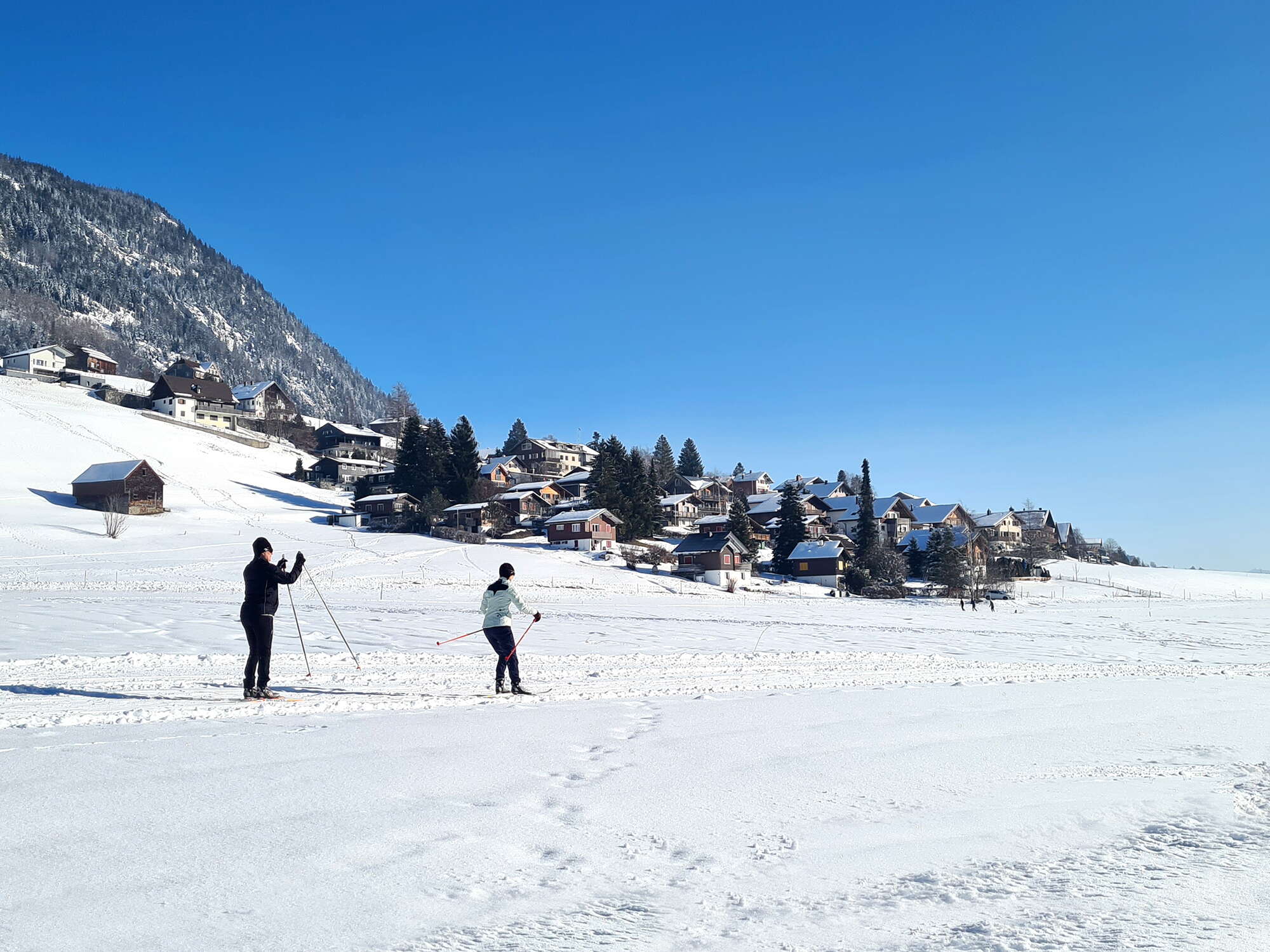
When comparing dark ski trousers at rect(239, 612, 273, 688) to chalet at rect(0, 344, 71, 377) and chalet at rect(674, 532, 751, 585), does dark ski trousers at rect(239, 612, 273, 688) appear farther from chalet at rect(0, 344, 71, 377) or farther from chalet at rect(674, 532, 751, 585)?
chalet at rect(0, 344, 71, 377)

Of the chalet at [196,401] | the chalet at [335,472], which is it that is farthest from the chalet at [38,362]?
the chalet at [335,472]

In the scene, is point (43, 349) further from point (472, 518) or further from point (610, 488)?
point (610, 488)

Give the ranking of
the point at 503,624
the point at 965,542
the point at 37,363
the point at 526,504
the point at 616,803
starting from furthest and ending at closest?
the point at 37,363, the point at 526,504, the point at 965,542, the point at 503,624, the point at 616,803

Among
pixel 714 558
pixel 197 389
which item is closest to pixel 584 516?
pixel 714 558

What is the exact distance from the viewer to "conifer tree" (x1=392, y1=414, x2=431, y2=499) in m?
76.7

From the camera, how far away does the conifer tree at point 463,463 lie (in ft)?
254

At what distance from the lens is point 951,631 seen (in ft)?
92.7

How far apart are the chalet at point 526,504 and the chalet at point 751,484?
161 feet

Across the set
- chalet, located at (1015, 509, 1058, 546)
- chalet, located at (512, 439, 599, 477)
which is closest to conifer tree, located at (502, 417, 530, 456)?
chalet, located at (512, 439, 599, 477)

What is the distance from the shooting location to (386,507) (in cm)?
7469

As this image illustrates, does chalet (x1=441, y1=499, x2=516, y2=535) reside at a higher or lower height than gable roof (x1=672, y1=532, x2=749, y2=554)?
higher

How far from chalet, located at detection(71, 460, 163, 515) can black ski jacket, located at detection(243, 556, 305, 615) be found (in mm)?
60169

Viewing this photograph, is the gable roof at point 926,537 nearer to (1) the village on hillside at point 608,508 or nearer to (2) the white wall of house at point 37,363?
(1) the village on hillside at point 608,508

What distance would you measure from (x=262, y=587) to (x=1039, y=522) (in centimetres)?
11486
